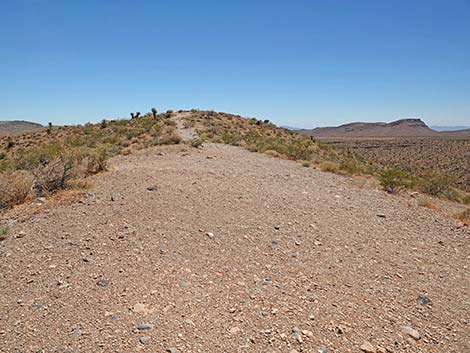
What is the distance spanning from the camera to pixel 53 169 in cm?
931

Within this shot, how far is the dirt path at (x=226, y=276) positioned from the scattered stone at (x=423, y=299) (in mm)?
25

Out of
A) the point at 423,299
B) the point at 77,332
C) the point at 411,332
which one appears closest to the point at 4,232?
the point at 77,332

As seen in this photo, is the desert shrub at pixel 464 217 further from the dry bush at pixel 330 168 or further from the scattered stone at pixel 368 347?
the scattered stone at pixel 368 347

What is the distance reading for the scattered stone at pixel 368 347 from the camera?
Answer: 3525 mm

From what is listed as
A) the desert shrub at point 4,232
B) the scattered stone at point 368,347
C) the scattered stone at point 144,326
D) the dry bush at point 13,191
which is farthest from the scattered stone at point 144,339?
the dry bush at point 13,191

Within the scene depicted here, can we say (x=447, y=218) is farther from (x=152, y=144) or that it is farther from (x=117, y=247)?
(x=152, y=144)

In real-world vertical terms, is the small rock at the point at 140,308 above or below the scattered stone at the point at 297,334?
above

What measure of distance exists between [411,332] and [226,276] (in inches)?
89.1

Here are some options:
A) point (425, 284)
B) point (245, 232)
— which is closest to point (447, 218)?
point (425, 284)

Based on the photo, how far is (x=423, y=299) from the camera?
452 centimetres

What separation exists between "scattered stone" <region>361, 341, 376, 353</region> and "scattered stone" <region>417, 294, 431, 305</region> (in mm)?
1273

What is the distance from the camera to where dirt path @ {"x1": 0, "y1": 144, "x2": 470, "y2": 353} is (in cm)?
365

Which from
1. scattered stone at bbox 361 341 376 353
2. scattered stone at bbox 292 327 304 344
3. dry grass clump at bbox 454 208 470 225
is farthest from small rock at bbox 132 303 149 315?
dry grass clump at bbox 454 208 470 225

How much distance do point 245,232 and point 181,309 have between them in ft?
8.23
